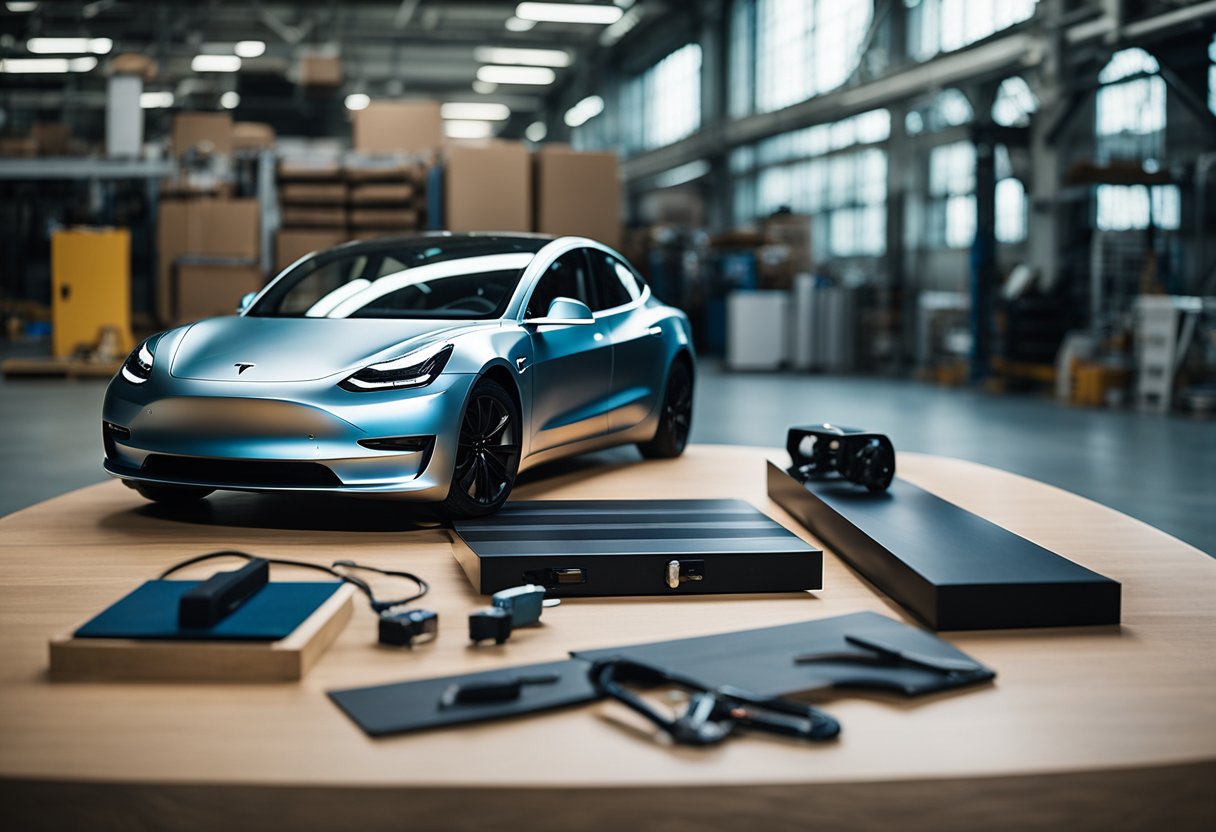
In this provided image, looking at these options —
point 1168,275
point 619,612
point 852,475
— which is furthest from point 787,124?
point 619,612

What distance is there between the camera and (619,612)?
9.29 feet

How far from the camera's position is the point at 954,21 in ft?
56.9

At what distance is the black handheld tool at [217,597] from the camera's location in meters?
2.26

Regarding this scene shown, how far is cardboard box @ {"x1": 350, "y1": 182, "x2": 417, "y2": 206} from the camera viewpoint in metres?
13.0

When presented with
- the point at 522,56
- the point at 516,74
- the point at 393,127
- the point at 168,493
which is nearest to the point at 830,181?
the point at 393,127

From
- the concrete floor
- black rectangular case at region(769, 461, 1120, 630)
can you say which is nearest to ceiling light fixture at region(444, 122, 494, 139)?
the concrete floor

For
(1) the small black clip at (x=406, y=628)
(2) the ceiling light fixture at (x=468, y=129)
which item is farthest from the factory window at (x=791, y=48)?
(1) the small black clip at (x=406, y=628)

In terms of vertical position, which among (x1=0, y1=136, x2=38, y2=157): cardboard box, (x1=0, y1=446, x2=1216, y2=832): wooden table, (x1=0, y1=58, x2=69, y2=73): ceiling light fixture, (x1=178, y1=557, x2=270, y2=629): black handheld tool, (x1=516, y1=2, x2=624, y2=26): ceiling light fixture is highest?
(x1=0, y1=58, x2=69, y2=73): ceiling light fixture

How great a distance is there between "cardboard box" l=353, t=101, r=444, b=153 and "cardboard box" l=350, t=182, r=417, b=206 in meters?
0.91

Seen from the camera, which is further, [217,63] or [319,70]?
[217,63]

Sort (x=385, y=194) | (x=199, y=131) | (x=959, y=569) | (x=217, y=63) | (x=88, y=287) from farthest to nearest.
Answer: (x=217, y=63) → (x=199, y=131) → (x=88, y=287) → (x=385, y=194) → (x=959, y=569)

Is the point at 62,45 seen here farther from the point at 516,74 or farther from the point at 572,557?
the point at 572,557

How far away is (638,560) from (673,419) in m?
2.95

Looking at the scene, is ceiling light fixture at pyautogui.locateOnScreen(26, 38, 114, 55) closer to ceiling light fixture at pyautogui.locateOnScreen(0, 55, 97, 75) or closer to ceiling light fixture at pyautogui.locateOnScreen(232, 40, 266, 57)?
ceiling light fixture at pyautogui.locateOnScreen(0, 55, 97, 75)
